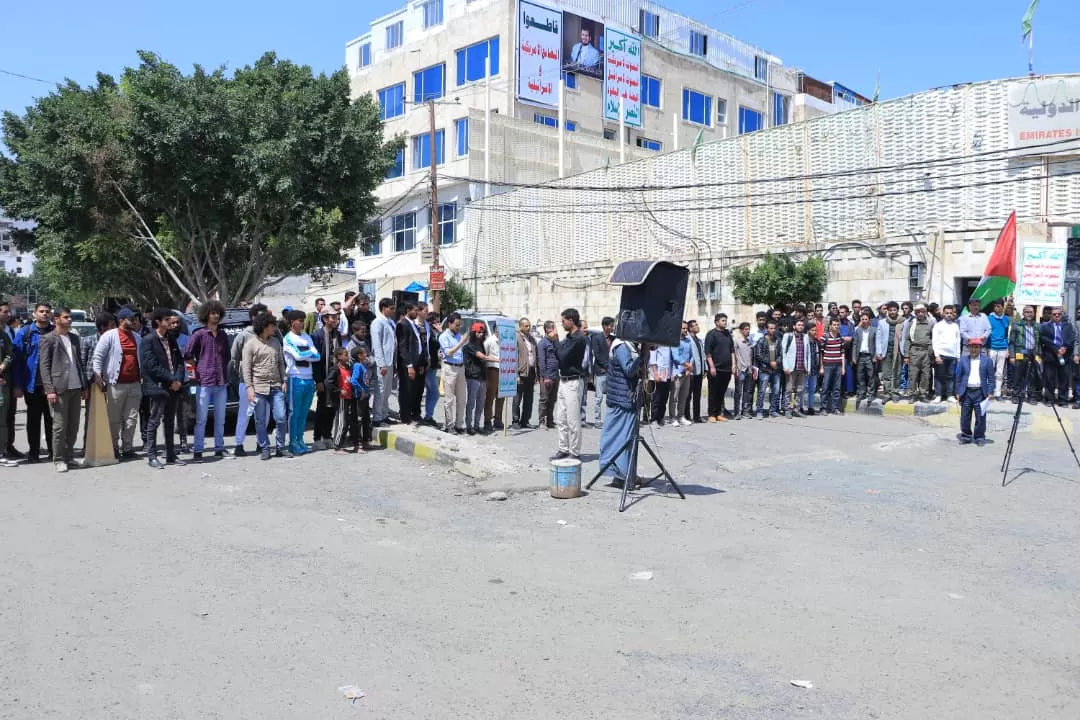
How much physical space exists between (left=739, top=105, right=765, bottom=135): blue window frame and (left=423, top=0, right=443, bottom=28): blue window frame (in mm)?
17444

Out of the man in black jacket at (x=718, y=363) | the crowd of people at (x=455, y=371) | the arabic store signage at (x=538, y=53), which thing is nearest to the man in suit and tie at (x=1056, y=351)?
the crowd of people at (x=455, y=371)

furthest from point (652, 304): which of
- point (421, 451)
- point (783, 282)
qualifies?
point (783, 282)

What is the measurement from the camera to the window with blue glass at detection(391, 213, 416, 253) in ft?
133

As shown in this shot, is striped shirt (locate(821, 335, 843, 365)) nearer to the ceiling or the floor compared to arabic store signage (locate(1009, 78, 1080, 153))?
nearer to the floor

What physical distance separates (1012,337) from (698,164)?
12.5 meters

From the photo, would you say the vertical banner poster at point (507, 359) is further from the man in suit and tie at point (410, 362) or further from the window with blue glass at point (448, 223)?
the window with blue glass at point (448, 223)

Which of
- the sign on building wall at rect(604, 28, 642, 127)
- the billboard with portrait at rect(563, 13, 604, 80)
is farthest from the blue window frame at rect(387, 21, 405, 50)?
the sign on building wall at rect(604, 28, 642, 127)

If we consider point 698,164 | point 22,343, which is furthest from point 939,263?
point 22,343

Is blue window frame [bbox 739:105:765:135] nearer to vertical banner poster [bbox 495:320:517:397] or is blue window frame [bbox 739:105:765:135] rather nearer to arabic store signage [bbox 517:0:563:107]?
arabic store signage [bbox 517:0:563:107]

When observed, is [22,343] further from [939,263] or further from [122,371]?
[939,263]

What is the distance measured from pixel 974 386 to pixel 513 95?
31061mm

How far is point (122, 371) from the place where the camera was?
10.0m

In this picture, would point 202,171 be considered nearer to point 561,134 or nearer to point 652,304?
point 652,304

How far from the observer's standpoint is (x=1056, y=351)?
51.5 feet
